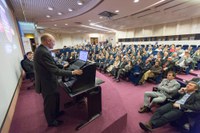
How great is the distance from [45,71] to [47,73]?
0.12 ft

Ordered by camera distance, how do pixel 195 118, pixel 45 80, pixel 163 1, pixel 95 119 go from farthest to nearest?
1. pixel 163 1
2. pixel 95 119
3. pixel 195 118
4. pixel 45 80

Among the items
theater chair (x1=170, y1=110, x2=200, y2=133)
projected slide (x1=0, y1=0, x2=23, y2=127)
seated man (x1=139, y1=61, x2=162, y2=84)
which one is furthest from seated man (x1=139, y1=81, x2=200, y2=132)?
projected slide (x1=0, y1=0, x2=23, y2=127)

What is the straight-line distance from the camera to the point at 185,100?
1.80m

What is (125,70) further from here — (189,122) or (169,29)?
(169,29)

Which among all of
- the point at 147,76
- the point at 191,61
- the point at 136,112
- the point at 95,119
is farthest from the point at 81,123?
the point at 191,61

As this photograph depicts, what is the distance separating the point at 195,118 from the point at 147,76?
2.24 meters

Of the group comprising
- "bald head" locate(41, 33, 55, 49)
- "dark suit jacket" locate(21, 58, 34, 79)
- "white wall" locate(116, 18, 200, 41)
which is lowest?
"dark suit jacket" locate(21, 58, 34, 79)

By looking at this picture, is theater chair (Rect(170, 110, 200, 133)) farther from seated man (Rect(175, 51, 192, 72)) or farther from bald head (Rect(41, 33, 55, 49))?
seated man (Rect(175, 51, 192, 72))

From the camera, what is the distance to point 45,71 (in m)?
1.38

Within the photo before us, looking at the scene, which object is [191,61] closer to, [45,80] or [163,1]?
[163,1]

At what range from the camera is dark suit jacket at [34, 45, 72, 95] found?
1.32m

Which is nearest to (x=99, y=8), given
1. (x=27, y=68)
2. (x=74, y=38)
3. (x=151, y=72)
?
(x=151, y=72)

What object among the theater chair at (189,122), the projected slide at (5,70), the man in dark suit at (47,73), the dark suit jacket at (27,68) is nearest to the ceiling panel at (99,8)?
the projected slide at (5,70)

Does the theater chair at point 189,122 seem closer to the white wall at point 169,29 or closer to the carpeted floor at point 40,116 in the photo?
the carpeted floor at point 40,116
